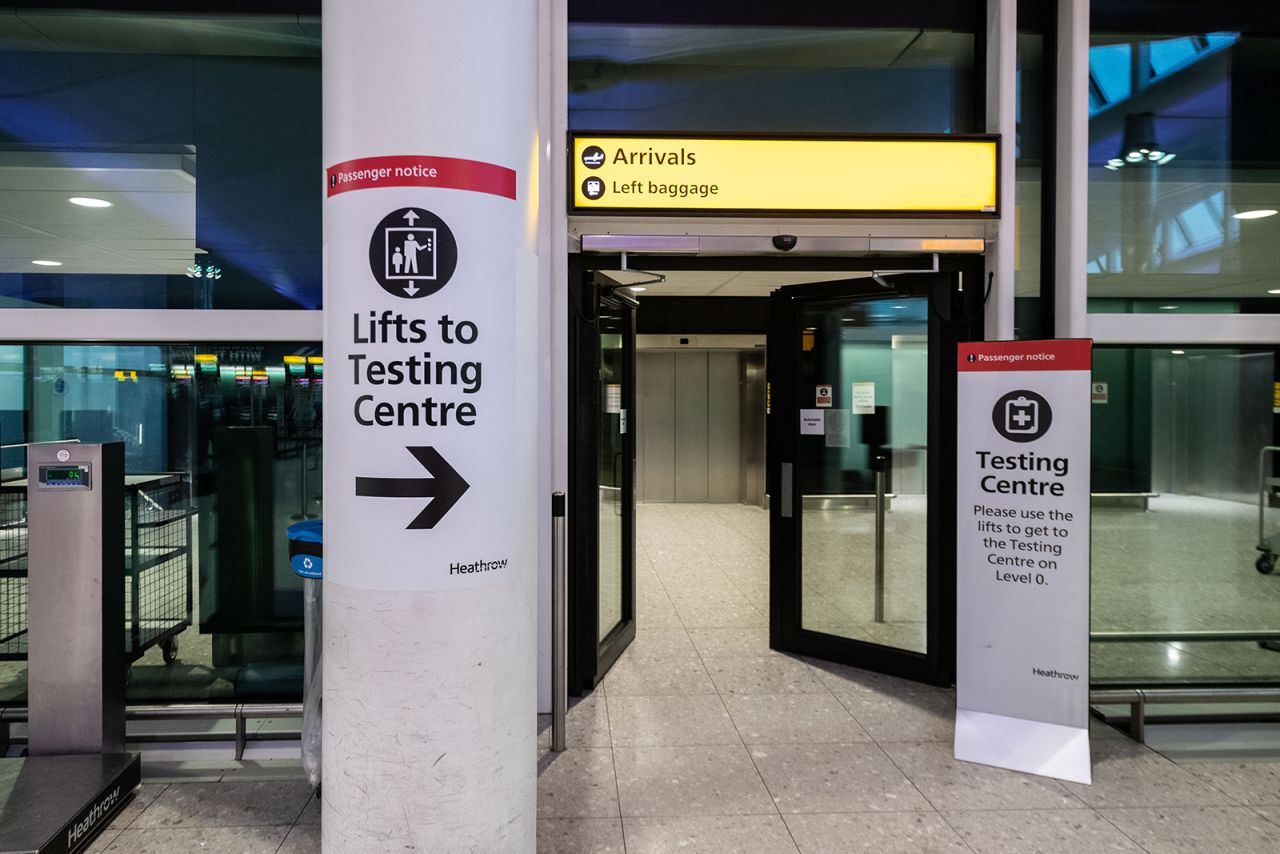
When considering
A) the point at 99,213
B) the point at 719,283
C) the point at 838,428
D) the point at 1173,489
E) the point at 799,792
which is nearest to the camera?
the point at 799,792

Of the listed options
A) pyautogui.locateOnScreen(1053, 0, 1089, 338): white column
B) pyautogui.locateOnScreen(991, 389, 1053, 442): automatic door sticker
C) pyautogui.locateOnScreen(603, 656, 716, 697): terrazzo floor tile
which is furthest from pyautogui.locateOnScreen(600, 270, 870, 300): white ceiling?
pyautogui.locateOnScreen(603, 656, 716, 697): terrazzo floor tile

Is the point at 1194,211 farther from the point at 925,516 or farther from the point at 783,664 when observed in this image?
the point at 783,664

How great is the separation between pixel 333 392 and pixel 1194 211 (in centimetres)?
428

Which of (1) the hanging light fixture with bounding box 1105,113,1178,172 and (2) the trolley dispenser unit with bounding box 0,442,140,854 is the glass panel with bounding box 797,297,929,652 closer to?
(1) the hanging light fixture with bounding box 1105,113,1178,172

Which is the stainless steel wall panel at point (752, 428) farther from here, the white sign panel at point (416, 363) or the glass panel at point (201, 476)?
the white sign panel at point (416, 363)

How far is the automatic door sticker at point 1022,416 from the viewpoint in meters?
2.98

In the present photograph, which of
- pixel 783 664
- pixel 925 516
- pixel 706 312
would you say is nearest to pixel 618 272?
pixel 925 516

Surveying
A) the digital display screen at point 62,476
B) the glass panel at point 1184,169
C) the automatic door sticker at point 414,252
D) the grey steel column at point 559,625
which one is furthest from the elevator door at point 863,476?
the digital display screen at point 62,476

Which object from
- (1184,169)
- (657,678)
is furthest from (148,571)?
(1184,169)

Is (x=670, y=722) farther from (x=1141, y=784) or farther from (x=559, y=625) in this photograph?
(x=1141, y=784)

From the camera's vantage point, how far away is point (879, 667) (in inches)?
154

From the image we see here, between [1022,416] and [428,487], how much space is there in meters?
2.50

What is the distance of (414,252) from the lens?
1.65 metres

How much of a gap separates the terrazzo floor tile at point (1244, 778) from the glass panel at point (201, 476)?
396cm
